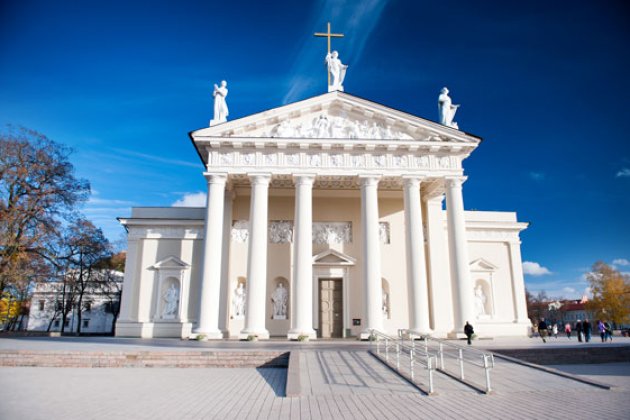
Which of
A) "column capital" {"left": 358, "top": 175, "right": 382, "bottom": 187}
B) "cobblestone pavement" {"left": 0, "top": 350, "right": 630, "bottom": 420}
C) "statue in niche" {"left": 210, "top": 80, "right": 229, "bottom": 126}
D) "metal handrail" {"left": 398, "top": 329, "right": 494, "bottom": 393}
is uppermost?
"statue in niche" {"left": 210, "top": 80, "right": 229, "bottom": 126}

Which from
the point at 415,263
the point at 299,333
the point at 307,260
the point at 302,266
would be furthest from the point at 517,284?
the point at 299,333

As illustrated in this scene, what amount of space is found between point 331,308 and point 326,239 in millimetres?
3875

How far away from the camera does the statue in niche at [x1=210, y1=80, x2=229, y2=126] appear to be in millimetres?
22672

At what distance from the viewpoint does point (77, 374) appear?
11.5 meters

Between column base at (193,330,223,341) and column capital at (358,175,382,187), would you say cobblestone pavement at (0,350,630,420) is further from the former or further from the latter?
column capital at (358,175,382,187)

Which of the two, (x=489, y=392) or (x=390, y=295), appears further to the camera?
(x=390, y=295)

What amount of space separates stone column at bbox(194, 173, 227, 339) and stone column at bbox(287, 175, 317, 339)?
3592 mm

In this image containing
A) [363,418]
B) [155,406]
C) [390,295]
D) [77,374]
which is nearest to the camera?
[363,418]

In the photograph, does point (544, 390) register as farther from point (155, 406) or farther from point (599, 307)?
point (599, 307)

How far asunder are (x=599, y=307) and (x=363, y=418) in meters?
57.1

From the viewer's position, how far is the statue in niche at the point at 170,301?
23953 millimetres

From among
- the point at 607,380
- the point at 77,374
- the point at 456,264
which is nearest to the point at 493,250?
the point at 456,264

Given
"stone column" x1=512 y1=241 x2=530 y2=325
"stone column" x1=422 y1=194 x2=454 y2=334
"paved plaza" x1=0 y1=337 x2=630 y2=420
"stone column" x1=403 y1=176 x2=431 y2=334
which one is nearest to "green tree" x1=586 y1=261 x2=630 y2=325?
"stone column" x1=512 y1=241 x2=530 y2=325

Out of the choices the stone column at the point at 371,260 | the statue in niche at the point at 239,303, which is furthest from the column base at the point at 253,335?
the stone column at the point at 371,260
